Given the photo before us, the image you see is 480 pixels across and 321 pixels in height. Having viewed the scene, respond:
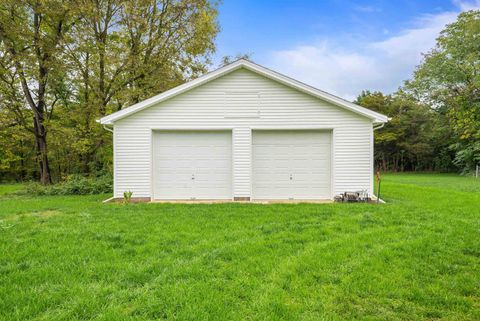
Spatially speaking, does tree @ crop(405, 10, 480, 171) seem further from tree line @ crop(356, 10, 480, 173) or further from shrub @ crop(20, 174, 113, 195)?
shrub @ crop(20, 174, 113, 195)

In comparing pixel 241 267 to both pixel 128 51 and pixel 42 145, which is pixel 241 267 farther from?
pixel 42 145

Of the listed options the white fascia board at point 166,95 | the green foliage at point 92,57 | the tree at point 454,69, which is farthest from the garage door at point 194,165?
the tree at point 454,69

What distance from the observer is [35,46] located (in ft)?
43.1

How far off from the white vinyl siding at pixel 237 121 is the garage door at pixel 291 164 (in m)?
0.31

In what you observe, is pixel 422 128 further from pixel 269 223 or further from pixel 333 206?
pixel 269 223

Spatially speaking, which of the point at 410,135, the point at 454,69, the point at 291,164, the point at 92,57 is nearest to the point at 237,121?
the point at 291,164

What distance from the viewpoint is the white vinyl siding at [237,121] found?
9156mm

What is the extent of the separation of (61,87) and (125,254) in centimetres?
1616

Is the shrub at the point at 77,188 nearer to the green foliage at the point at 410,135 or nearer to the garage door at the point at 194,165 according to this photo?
the garage door at the point at 194,165

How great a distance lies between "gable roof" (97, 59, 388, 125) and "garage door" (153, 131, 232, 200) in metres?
1.10

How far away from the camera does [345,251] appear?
4.29 metres

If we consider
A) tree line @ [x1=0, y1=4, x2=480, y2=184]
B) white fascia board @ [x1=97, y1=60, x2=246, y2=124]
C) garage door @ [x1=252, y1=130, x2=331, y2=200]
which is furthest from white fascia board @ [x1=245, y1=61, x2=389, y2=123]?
tree line @ [x1=0, y1=4, x2=480, y2=184]

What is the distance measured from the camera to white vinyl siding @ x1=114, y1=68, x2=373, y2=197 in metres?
9.16

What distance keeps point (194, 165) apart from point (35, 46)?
1000 cm
